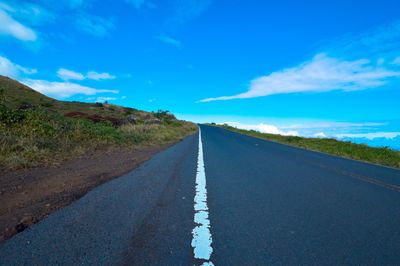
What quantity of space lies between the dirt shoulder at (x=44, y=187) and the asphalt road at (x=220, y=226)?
1.06 ft

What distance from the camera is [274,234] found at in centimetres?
358

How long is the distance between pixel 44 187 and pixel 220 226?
406 cm

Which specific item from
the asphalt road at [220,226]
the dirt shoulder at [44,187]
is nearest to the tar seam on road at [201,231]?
the asphalt road at [220,226]

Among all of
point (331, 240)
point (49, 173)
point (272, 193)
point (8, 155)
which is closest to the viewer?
point (331, 240)

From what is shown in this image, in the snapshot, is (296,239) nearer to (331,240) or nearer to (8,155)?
(331,240)

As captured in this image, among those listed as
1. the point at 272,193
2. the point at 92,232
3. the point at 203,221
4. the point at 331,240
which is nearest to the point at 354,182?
the point at 272,193

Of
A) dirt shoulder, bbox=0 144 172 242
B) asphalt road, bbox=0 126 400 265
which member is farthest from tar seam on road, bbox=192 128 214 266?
dirt shoulder, bbox=0 144 172 242

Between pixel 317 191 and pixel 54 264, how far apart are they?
5179 millimetres

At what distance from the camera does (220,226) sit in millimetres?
3822

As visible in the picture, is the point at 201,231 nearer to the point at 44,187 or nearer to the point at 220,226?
the point at 220,226

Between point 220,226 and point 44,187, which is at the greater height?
point 220,226

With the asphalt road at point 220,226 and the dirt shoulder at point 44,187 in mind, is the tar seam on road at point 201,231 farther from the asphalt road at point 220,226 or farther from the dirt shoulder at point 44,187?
the dirt shoulder at point 44,187

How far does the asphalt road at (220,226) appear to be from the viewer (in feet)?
9.59

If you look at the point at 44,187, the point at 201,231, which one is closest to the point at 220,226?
the point at 201,231
